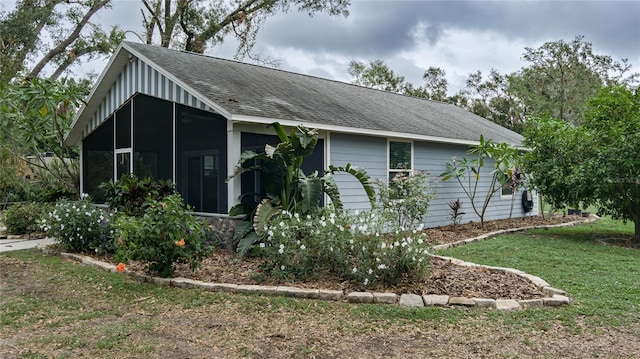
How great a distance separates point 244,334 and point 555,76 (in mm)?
31825

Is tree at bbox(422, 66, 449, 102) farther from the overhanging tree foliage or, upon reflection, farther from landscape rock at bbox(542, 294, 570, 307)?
landscape rock at bbox(542, 294, 570, 307)

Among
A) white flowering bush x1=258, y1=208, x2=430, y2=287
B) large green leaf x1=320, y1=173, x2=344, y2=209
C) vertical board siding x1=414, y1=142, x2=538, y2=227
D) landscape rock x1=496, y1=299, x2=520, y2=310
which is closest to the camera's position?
landscape rock x1=496, y1=299, x2=520, y2=310

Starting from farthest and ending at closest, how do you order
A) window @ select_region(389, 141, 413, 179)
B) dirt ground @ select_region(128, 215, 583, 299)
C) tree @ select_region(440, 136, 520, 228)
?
tree @ select_region(440, 136, 520, 228) → window @ select_region(389, 141, 413, 179) → dirt ground @ select_region(128, 215, 583, 299)

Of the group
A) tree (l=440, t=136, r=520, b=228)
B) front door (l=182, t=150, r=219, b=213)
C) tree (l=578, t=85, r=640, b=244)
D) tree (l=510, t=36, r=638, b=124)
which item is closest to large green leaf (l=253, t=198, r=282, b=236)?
front door (l=182, t=150, r=219, b=213)

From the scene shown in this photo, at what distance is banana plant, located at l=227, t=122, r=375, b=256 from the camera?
268 inches

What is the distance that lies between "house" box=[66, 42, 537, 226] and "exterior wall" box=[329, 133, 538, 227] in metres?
0.03

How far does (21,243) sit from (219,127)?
4824 mm

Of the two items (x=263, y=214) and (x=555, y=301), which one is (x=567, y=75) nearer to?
(x=263, y=214)

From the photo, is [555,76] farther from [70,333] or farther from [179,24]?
[70,333]

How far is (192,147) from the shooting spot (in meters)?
8.13

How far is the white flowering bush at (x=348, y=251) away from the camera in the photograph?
5227mm

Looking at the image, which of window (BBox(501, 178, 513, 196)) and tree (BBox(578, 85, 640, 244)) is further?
window (BBox(501, 178, 513, 196))

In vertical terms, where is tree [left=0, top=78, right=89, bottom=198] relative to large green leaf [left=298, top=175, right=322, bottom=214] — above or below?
above

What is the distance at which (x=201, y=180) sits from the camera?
8.05 metres
